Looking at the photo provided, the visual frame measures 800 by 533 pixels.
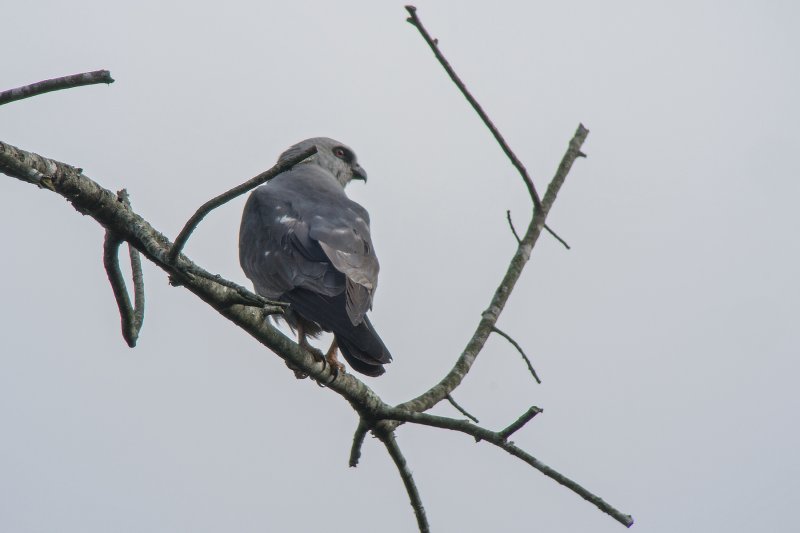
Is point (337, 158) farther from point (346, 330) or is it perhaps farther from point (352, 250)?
point (346, 330)

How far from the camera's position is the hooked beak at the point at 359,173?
7910 mm

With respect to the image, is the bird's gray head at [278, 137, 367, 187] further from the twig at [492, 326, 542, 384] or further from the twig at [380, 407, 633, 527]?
the twig at [380, 407, 633, 527]

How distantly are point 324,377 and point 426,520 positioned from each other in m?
0.67

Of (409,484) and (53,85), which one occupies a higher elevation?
(53,85)

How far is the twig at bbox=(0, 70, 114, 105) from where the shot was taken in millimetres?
2160

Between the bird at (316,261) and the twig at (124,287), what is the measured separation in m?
0.82

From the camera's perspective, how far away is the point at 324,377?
3.57 meters

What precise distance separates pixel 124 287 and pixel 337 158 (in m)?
5.00

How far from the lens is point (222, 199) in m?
2.48

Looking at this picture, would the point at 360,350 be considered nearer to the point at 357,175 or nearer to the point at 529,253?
the point at 529,253

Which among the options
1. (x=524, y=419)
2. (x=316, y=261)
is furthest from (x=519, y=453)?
(x=316, y=261)

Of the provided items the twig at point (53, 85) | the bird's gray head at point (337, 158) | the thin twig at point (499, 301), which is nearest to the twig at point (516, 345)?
the thin twig at point (499, 301)

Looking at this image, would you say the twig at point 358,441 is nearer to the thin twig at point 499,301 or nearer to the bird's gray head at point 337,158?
the thin twig at point 499,301

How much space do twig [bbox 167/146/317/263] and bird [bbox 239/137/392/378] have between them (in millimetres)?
1166
